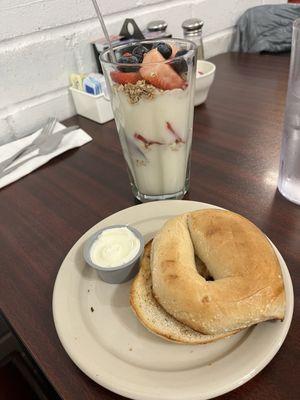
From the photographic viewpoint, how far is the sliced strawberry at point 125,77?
495 millimetres

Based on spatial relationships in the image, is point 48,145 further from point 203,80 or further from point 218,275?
point 218,275

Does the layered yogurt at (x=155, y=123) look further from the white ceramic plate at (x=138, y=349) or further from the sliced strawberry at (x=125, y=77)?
the white ceramic plate at (x=138, y=349)

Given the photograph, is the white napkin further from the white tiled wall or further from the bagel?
the bagel

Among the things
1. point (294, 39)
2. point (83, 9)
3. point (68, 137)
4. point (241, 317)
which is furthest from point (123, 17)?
point (241, 317)

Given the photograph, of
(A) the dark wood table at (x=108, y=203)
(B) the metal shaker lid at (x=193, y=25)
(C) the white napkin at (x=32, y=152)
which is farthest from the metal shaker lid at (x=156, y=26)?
(C) the white napkin at (x=32, y=152)

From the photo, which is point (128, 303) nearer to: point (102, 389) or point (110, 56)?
point (102, 389)

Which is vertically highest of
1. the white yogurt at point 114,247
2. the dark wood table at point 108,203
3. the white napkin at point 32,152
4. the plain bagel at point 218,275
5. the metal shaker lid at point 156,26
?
the metal shaker lid at point 156,26

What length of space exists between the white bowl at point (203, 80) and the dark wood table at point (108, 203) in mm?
29

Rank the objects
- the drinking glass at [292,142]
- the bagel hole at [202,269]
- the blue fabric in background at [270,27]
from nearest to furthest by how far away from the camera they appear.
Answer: the bagel hole at [202,269], the drinking glass at [292,142], the blue fabric in background at [270,27]

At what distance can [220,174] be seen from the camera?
0.69 meters

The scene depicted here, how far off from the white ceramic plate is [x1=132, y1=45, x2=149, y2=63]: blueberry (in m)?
0.34

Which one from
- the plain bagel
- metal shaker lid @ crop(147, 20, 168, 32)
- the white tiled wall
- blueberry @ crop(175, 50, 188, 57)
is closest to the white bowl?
metal shaker lid @ crop(147, 20, 168, 32)

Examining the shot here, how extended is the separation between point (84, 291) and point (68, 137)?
1.68 ft

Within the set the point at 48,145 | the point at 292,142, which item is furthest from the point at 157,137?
the point at 48,145
